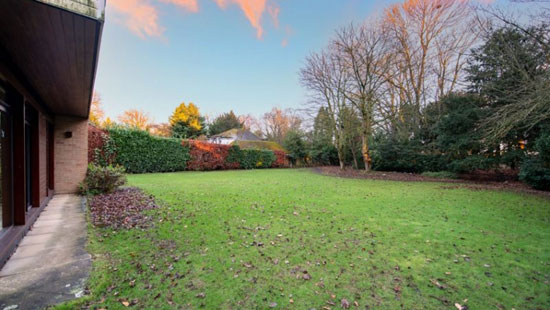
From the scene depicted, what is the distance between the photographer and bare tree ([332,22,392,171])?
43.7 feet

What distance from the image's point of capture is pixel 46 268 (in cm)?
253

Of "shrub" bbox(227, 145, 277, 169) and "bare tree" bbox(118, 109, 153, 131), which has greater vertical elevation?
"bare tree" bbox(118, 109, 153, 131)

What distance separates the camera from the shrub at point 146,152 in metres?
12.6

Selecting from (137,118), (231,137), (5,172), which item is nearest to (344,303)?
(5,172)

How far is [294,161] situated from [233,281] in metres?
20.7

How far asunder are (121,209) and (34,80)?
9.38 ft

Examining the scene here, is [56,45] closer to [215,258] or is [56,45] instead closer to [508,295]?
[215,258]

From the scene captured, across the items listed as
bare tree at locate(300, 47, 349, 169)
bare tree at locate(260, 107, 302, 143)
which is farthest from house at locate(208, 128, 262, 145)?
bare tree at locate(300, 47, 349, 169)

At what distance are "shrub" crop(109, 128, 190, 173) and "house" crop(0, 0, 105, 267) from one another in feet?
20.3

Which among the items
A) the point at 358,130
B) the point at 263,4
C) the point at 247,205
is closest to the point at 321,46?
the point at 263,4

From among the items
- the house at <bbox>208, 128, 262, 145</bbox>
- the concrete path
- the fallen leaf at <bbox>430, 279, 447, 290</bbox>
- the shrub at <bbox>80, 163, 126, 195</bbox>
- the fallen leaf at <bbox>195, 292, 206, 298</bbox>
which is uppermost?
the house at <bbox>208, 128, 262, 145</bbox>

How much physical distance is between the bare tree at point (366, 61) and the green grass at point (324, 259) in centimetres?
977

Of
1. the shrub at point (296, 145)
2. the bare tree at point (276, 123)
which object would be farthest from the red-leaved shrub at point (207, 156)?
the bare tree at point (276, 123)

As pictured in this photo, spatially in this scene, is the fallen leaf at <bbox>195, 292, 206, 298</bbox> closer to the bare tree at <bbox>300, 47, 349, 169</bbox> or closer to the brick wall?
the brick wall
